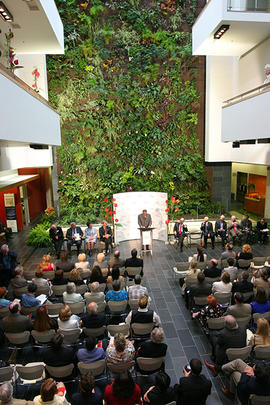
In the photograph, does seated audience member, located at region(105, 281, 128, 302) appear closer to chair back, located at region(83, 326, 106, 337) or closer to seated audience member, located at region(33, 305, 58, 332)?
chair back, located at region(83, 326, 106, 337)

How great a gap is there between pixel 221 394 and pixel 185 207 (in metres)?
10.8

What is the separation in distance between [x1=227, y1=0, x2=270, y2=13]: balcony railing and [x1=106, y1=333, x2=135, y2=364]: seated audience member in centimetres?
1004

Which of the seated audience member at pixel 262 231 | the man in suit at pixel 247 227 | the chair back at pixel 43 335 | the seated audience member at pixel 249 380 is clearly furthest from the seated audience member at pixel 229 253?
the chair back at pixel 43 335

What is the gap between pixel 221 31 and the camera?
10.1 m

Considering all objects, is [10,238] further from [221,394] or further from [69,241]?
[221,394]

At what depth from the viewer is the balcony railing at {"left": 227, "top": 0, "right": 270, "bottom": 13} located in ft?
31.0

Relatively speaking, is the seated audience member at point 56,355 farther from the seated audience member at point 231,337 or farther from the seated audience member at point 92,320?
the seated audience member at point 231,337

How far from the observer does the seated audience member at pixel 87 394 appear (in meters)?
3.27

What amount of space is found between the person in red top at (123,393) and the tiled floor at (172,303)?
144 centimetres

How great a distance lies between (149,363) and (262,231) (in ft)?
27.2

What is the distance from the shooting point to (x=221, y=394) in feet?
14.5

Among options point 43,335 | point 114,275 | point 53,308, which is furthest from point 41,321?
point 114,275

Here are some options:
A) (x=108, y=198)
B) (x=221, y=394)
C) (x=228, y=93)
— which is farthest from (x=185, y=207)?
(x=221, y=394)

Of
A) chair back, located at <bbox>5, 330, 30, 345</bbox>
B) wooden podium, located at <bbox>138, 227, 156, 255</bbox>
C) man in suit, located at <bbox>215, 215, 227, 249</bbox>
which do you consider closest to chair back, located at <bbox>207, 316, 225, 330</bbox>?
chair back, located at <bbox>5, 330, 30, 345</bbox>
